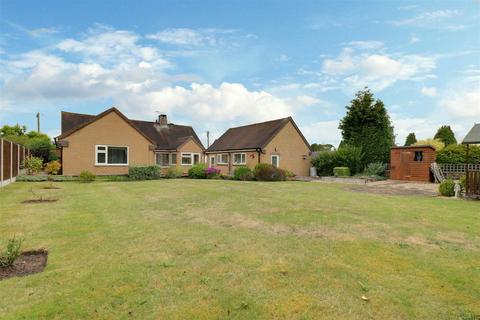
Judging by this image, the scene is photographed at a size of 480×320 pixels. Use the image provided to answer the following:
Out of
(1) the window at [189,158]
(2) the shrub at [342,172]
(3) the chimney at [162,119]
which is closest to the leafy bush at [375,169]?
(2) the shrub at [342,172]

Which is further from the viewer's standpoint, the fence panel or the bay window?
the bay window

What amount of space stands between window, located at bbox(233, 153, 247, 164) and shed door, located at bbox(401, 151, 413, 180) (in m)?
13.9

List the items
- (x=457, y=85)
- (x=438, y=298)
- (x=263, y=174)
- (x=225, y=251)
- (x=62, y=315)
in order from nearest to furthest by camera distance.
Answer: (x=62, y=315) → (x=438, y=298) → (x=225, y=251) → (x=457, y=85) → (x=263, y=174)

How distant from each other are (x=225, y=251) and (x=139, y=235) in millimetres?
2169

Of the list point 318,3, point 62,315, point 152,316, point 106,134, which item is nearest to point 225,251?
point 152,316

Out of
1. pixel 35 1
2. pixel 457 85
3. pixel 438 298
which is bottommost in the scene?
pixel 438 298

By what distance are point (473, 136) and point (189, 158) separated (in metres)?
24.8

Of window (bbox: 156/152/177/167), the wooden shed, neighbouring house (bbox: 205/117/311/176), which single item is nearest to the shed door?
the wooden shed

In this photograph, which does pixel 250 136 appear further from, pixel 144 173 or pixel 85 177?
pixel 85 177

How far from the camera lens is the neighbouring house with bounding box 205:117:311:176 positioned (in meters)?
27.3

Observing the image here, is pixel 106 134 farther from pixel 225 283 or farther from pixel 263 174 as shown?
pixel 225 283

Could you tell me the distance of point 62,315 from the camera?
3.07 metres

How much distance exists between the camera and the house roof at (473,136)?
13569 mm

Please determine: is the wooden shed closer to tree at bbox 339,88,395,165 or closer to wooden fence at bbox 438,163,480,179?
wooden fence at bbox 438,163,480,179
